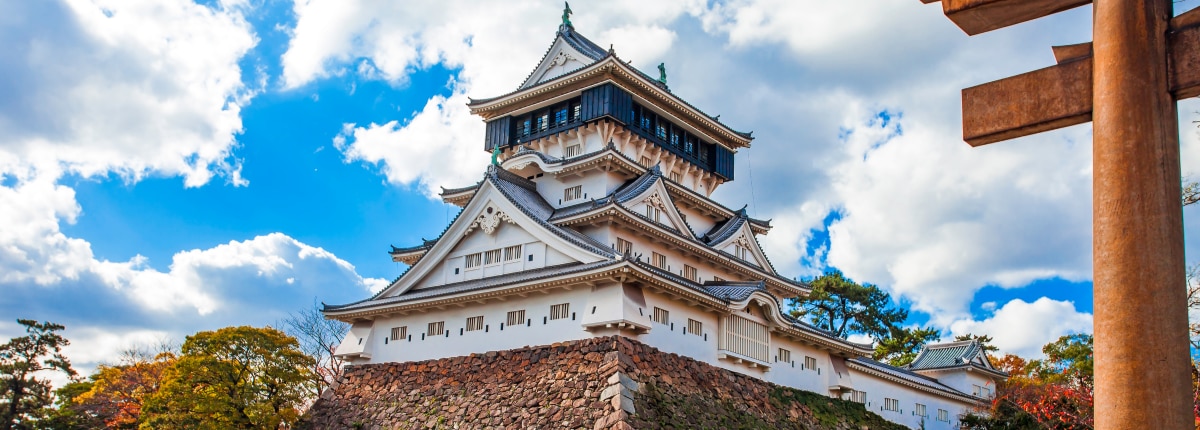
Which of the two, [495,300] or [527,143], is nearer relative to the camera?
[495,300]

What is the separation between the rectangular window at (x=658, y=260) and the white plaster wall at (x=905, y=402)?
7.93 meters

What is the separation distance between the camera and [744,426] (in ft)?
76.2

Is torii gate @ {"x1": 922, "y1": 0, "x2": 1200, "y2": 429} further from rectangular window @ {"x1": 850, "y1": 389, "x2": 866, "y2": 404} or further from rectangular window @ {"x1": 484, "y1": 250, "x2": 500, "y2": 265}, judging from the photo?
rectangular window @ {"x1": 850, "y1": 389, "x2": 866, "y2": 404}

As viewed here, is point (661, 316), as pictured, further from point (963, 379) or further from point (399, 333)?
point (963, 379)

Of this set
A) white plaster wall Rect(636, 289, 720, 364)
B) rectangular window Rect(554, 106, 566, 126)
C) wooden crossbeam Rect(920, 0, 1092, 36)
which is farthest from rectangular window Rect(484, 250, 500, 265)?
wooden crossbeam Rect(920, 0, 1092, 36)

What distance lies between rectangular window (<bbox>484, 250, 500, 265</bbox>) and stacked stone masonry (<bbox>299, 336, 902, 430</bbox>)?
3.24 m

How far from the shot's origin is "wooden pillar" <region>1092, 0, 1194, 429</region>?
3520 millimetres

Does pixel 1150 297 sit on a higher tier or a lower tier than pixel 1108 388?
higher

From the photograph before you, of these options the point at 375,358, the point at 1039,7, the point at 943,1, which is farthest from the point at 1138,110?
the point at 375,358

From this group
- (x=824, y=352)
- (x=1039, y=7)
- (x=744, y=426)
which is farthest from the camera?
(x=824, y=352)

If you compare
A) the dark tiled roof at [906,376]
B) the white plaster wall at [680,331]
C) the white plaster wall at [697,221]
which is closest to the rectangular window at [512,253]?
the white plaster wall at [680,331]

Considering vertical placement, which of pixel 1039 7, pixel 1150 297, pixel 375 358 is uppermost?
pixel 375 358

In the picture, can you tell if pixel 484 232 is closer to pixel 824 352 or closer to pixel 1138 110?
pixel 824 352

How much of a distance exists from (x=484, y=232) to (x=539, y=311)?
4.01m
